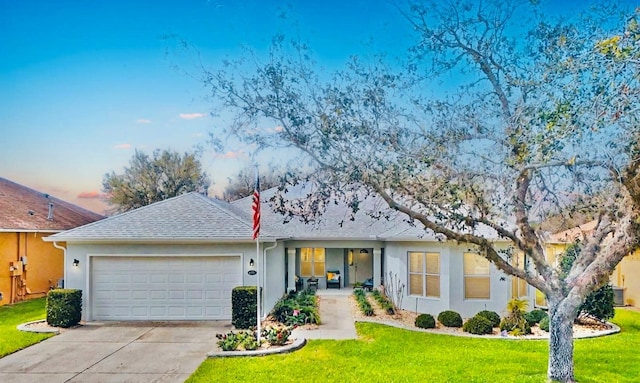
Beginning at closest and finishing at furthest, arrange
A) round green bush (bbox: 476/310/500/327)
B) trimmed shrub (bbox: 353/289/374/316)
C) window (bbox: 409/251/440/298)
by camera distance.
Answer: round green bush (bbox: 476/310/500/327) < trimmed shrub (bbox: 353/289/374/316) < window (bbox: 409/251/440/298)

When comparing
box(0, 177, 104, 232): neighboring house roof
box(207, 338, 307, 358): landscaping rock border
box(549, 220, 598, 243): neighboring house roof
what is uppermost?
box(0, 177, 104, 232): neighboring house roof

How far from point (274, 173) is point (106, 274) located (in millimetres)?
7586

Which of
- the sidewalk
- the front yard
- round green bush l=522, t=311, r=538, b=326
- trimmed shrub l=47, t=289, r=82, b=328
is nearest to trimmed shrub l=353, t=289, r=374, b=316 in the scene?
the sidewalk

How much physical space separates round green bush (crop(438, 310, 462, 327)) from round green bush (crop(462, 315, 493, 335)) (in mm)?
499

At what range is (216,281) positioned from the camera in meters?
14.5

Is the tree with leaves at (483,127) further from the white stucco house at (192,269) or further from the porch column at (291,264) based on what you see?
the porch column at (291,264)

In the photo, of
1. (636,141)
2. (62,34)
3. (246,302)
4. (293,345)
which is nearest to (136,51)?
(62,34)

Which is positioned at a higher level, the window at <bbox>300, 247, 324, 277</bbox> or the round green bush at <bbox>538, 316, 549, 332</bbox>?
the window at <bbox>300, 247, 324, 277</bbox>

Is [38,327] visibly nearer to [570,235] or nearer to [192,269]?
[192,269]

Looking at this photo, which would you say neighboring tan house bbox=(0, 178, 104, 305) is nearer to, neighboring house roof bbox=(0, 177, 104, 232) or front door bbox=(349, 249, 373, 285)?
neighboring house roof bbox=(0, 177, 104, 232)

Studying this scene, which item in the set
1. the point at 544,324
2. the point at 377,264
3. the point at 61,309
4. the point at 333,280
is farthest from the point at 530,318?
the point at 61,309

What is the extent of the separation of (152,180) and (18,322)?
2326cm

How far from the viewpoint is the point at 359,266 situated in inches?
898

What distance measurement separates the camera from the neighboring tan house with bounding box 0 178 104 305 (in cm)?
1877
